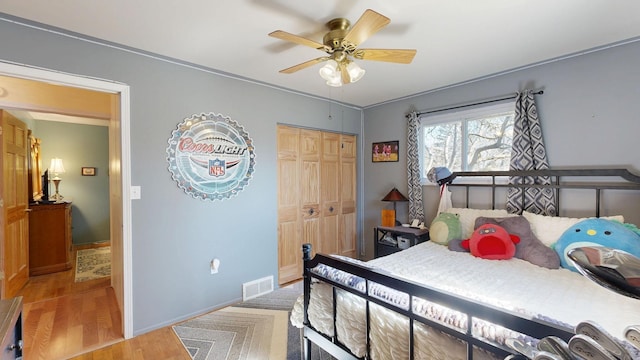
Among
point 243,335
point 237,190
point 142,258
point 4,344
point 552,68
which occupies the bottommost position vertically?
point 243,335

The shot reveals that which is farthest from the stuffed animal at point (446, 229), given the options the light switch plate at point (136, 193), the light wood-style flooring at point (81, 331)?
the light switch plate at point (136, 193)

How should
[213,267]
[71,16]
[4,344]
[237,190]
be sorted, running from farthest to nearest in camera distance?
1. [237,190]
2. [213,267]
3. [71,16]
4. [4,344]

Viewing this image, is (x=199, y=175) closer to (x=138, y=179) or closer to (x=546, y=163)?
(x=138, y=179)

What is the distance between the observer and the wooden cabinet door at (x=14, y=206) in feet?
9.15

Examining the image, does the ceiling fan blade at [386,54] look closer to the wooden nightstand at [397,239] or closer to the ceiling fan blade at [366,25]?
the ceiling fan blade at [366,25]

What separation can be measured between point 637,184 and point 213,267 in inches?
146

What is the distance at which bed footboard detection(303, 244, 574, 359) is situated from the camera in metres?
0.94

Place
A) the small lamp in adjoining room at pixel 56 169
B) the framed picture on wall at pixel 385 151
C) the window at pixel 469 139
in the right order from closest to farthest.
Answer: the window at pixel 469 139 < the framed picture on wall at pixel 385 151 < the small lamp in adjoining room at pixel 56 169

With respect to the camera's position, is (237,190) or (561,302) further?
(237,190)

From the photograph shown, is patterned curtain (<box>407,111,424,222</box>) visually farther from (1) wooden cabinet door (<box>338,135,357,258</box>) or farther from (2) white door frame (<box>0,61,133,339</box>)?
(2) white door frame (<box>0,61,133,339</box>)

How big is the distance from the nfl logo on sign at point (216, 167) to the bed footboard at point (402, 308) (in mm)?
1424

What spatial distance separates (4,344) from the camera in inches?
34.8

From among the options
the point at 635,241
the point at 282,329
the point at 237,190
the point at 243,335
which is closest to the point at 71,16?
the point at 237,190

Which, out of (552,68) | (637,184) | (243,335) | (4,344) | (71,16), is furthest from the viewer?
(552,68)
